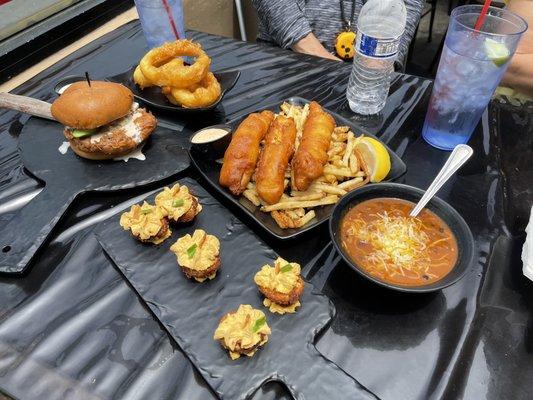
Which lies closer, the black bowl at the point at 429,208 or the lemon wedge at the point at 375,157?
the black bowl at the point at 429,208

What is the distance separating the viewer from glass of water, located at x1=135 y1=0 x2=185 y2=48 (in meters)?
2.37

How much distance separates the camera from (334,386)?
1.12 meters

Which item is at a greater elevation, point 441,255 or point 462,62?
point 462,62

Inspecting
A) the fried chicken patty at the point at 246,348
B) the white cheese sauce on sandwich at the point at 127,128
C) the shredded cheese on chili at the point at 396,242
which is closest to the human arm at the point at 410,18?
the shredded cheese on chili at the point at 396,242

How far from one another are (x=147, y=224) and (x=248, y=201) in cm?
42

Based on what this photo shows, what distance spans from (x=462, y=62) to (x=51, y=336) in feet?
A: 6.40

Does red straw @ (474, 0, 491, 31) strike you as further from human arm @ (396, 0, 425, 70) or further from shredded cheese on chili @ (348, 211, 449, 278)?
human arm @ (396, 0, 425, 70)

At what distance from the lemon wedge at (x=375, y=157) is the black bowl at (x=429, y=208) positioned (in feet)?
0.56

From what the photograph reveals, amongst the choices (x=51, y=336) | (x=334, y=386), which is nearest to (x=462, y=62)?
(x=334, y=386)

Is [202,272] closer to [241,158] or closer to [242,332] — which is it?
[242,332]

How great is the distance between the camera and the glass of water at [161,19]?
2365 millimetres

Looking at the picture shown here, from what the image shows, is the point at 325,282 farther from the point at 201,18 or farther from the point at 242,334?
the point at 201,18

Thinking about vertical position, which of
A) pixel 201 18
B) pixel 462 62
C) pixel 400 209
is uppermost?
pixel 462 62

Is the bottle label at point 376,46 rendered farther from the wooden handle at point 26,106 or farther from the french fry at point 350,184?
the wooden handle at point 26,106
